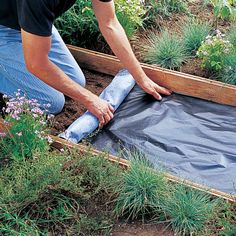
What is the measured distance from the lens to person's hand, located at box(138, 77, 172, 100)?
3.82m

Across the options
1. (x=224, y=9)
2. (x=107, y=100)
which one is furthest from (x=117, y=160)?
(x=224, y=9)

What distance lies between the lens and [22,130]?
3.11m

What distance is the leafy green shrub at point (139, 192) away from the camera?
9.59 ft

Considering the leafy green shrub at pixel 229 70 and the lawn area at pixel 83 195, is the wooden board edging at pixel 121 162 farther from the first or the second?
the leafy green shrub at pixel 229 70

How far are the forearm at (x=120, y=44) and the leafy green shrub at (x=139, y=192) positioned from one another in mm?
956

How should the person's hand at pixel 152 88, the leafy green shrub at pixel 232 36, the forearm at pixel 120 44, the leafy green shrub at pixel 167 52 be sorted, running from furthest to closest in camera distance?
the leafy green shrub at pixel 232 36 < the leafy green shrub at pixel 167 52 < the person's hand at pixel 152 88 < the forearm at pixel 120 44

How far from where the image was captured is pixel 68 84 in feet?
10.9

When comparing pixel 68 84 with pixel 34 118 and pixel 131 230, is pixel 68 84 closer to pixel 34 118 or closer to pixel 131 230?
pixel 34 118

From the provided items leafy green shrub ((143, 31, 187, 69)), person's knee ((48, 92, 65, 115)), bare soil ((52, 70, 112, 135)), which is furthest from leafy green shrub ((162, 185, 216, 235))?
leafy green shrub ((143, 31, 187, 69))

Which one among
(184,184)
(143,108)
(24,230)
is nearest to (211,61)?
(143,108)

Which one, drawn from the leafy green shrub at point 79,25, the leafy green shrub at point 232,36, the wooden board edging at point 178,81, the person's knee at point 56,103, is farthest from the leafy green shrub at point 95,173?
the leafy green shrub at point 232,36

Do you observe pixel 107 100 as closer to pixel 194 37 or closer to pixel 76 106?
pixel 76 106

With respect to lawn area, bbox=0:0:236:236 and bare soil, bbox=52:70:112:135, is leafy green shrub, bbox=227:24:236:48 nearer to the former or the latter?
bare soil, bbox=52:70:112:135

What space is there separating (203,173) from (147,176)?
0.45 metres
